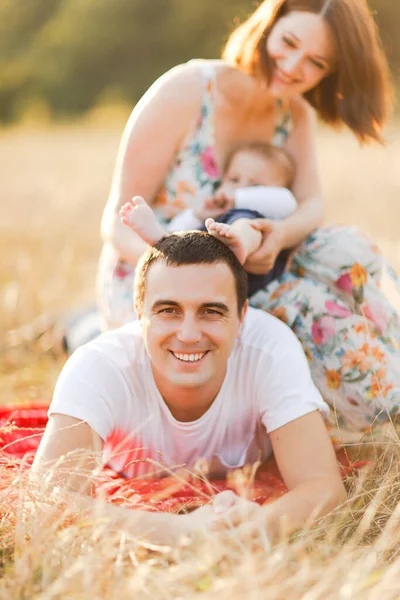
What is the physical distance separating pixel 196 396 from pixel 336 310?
75cm

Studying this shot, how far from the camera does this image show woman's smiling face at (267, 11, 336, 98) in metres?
3.16

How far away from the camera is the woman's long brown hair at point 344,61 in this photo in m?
3.21

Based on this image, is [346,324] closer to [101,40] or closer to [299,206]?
[299,206]

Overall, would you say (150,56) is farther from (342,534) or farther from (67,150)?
(342,534)

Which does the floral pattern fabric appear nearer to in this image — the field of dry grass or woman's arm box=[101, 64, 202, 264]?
the field of dry grass

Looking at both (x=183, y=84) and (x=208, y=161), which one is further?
(x=208, y=161)

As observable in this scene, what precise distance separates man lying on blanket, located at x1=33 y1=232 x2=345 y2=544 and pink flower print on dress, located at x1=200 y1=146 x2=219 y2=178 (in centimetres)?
86

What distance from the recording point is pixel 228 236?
2.62 meters

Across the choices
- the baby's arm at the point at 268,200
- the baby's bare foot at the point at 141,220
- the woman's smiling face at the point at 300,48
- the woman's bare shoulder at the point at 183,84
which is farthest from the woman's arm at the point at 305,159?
the baby's bare foot at the point at 141,220

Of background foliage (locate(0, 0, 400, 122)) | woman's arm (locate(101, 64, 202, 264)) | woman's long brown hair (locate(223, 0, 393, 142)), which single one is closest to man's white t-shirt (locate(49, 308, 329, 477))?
woman's arm (locate(101, 64, 202, 264))

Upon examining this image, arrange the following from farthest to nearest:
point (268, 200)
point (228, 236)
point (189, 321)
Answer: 1. point (268, 200)
2. point (228, 236)
3. point (189, 321)

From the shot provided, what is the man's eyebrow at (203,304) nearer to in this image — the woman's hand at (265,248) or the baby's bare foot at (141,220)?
the baby's bare foot at (141,220)

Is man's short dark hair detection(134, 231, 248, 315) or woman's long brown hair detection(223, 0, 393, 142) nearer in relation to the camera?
man's short dark hair detection(134, 231, 248, 315)

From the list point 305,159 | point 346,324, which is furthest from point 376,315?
point 305,159
